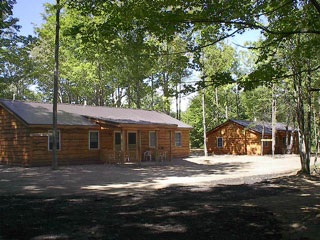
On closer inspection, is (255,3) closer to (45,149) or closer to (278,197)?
(278,197)

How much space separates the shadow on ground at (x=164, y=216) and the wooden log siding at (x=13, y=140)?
1037cm

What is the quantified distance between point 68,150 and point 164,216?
1487 cm

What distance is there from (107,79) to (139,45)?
1133 inches

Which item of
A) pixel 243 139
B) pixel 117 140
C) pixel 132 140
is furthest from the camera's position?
pixel 243 139

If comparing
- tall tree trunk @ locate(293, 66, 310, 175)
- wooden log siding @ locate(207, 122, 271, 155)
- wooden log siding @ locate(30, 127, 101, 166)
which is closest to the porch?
wooden log siding @ locate(30, 127, 101, 166)

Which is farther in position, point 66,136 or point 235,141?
point 235,141

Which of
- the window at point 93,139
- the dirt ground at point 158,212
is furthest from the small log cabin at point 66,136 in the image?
the dirt ground at point 158,212

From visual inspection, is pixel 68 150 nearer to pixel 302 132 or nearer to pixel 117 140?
pixel 117 140

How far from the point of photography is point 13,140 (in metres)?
19.5

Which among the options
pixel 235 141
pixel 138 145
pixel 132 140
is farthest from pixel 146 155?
pixel 235 141

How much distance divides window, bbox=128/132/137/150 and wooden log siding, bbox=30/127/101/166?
2666 millimetres

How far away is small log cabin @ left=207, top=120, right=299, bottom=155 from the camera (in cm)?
3228

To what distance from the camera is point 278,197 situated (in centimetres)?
886

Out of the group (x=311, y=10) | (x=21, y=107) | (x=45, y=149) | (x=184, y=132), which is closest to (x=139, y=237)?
(x=311, y=10)
